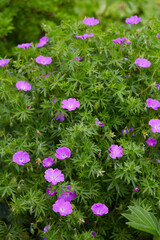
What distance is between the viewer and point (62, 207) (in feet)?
6.42

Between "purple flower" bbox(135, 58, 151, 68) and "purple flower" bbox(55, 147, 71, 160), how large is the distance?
0.85m

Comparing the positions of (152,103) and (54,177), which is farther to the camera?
(152,103)

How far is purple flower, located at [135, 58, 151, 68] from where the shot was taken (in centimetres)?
218

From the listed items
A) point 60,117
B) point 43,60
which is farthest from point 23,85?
point 60,117

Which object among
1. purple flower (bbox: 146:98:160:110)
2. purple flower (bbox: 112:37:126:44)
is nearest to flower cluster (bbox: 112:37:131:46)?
purple flower (bbox: 112:37:126:44)

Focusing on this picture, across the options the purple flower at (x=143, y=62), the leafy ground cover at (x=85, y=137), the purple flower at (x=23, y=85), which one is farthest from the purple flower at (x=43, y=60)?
the purple flower at (x=143, y=62)

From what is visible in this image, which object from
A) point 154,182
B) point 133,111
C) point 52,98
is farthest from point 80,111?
point 154,182

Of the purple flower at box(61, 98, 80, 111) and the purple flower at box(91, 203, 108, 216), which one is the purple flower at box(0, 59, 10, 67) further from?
the purple flower at box(91, 203, 108, 216)

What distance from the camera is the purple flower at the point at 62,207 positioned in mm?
1924

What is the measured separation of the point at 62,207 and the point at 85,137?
52cm

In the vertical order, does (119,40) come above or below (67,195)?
above

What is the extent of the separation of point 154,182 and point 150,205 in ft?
0.64

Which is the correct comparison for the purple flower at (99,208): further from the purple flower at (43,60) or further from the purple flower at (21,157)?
the purple flower at (43,60)

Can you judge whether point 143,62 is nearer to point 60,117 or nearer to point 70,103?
point 70,103
